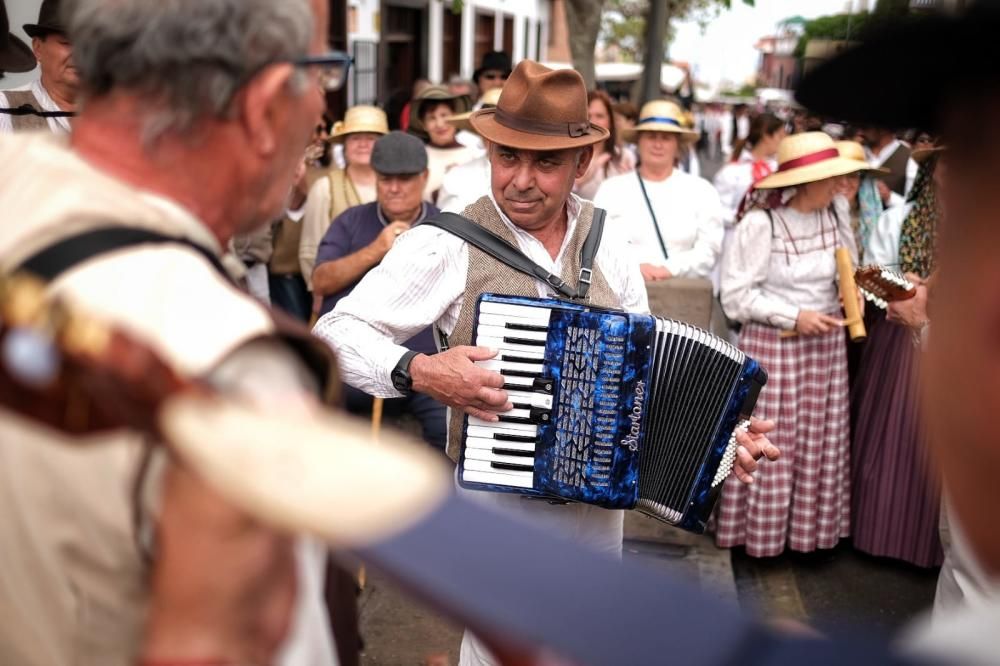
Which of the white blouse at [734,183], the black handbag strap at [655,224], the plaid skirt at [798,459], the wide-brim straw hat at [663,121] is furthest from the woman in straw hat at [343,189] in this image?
the white blouse at [734,183]

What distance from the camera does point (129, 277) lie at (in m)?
1.01

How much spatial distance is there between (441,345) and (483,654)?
2.87ft

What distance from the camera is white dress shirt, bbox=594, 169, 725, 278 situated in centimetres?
493

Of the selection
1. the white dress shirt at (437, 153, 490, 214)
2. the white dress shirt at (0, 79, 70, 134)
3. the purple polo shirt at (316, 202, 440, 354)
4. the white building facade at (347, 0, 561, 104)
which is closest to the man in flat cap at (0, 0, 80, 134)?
the white dress shirt at (0, 79, 70, 134)

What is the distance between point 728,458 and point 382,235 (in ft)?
7.44

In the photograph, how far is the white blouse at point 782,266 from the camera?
4309 mm

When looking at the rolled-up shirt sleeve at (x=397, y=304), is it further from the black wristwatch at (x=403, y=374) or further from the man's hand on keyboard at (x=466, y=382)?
the man's hand on keyboard at (x=466, y=382)

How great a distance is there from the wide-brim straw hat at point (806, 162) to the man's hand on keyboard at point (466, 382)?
7.75 ft

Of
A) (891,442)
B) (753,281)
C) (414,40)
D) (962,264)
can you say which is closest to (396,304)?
(962,264)

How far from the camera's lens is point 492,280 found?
261 centimetres

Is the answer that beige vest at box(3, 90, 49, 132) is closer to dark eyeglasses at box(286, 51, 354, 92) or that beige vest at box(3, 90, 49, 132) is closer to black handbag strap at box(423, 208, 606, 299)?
black handbag strap at box(423, 208, 606, 299)

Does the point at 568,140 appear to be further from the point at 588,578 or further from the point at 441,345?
the point at 588,578

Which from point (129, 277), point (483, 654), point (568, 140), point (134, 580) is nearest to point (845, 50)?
point (129, 277)

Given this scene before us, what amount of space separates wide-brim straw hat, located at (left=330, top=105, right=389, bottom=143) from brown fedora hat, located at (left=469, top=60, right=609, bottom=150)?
2804 mm
